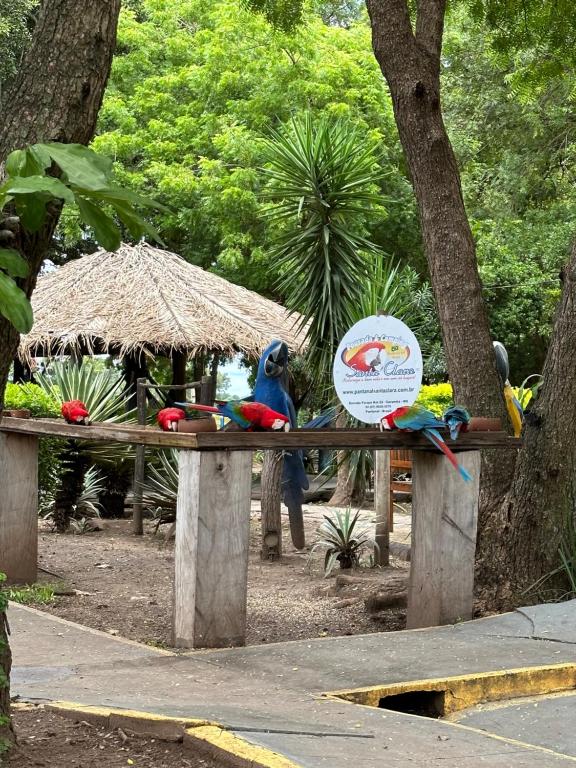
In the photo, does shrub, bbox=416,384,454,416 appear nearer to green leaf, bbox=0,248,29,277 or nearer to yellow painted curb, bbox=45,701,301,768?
yellow painted curb, bbox=45,701,301,768

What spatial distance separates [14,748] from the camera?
12.6ft

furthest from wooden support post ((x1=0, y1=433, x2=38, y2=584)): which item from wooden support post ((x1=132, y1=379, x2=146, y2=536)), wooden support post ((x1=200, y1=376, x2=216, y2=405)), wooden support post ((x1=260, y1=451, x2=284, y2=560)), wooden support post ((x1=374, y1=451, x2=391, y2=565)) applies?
wooden support post ((x1=200, y1=376, x2=216, y2=405))

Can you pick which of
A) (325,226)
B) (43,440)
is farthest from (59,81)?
(43,440)

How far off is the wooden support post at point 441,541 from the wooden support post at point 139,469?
6015mm

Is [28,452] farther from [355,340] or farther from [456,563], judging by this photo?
[456,563]

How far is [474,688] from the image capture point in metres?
5.43

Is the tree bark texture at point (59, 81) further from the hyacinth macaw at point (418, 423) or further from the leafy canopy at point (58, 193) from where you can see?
the hyacinth macaw at point (418, 423)

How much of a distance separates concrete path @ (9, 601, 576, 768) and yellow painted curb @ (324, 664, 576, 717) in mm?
61

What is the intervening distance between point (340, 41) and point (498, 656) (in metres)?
20.0

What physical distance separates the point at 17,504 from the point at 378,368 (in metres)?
3.38

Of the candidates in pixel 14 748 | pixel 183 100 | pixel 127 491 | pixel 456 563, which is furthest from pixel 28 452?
pixel 183 100

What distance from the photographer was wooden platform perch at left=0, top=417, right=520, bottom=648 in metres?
6.22

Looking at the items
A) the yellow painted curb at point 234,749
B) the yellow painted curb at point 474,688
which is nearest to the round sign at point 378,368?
the yellow painted curb at point 474,688

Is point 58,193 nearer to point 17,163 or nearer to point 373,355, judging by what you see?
point 17,163
